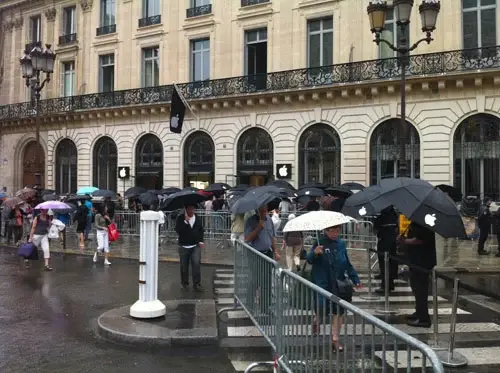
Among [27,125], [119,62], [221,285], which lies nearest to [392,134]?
[221,285]

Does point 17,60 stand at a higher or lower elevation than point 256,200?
higher

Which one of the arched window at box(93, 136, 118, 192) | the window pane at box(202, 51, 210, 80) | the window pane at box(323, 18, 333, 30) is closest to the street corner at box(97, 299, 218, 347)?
the window pane at box(323, 18, 333, 30)

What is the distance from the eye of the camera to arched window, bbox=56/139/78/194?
1348 inches

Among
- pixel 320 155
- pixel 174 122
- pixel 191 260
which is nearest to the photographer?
pixel 191 260

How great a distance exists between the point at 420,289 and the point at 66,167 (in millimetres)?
31121

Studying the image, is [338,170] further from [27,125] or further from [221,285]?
[27,125]

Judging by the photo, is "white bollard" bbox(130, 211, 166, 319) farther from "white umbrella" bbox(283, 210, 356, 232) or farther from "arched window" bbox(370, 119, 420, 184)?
"arched window" bbox(370, 119, 420, 184)

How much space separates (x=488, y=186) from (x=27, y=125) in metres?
29.2

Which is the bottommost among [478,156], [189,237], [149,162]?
[189,237]

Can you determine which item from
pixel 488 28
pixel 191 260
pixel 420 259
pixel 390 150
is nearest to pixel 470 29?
pixel 488 28

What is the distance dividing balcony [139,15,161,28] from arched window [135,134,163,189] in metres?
6.59

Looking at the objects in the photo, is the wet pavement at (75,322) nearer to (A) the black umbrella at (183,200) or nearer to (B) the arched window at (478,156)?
(A) the black umbrella at (183,200)

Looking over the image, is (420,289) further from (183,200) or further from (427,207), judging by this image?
(183,200)

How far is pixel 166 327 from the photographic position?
7.21 meters
